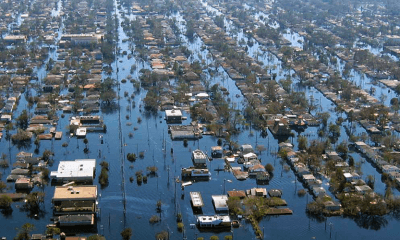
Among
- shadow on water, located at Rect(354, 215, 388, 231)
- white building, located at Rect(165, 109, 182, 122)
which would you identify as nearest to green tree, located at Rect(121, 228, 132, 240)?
shadow on water, located at Rect(354, 215, 388, 231)

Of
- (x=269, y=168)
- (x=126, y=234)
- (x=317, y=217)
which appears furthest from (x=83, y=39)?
(x=317, y=217)

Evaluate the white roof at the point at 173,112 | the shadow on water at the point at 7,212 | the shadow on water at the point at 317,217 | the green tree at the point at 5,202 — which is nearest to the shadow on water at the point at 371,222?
the shadow on water at the point at 317,217

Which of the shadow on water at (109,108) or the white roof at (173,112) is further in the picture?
the shadow on water at (109,108)

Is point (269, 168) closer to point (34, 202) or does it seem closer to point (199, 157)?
point (199, 157)

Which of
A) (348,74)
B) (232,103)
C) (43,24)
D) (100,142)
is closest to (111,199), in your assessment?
(100,142)

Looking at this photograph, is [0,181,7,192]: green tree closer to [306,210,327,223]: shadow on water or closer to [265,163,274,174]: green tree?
[265,163,274,174]: green tree

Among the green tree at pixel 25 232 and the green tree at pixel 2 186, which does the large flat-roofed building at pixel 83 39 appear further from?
the green tree at pixel 25 232

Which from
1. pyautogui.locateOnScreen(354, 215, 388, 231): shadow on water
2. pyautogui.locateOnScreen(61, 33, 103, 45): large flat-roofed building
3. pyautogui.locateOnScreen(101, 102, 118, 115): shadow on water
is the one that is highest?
pyautogui.locateOnScreen(354, 215, 388, 231): shadow on water
